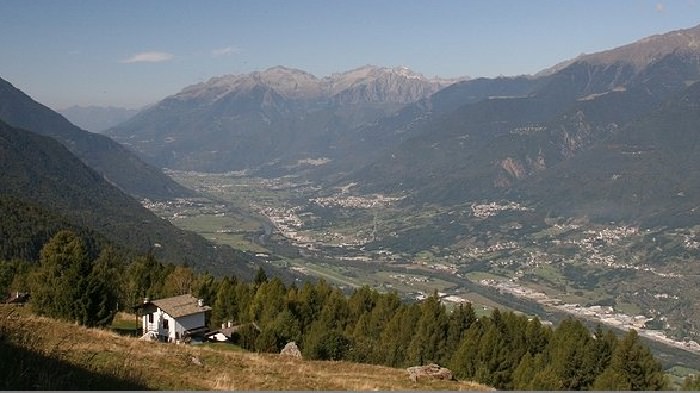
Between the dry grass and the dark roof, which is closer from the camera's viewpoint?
the dry grass

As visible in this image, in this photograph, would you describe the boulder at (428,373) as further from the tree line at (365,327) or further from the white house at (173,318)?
the white house at (173,318)

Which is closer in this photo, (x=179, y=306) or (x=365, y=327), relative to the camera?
(x=179, y=306)

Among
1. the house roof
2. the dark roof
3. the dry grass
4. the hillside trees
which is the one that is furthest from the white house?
the dry grass

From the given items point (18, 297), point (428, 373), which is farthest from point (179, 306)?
point (428, 373)

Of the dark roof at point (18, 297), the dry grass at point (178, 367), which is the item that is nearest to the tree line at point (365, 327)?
the dark roof at point (18, 297)

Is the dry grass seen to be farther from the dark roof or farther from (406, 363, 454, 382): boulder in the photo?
the dark roof

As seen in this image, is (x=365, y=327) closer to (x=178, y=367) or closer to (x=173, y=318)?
(x=173, y=318)

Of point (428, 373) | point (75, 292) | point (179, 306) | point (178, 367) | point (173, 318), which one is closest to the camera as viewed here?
point (178, 367)
